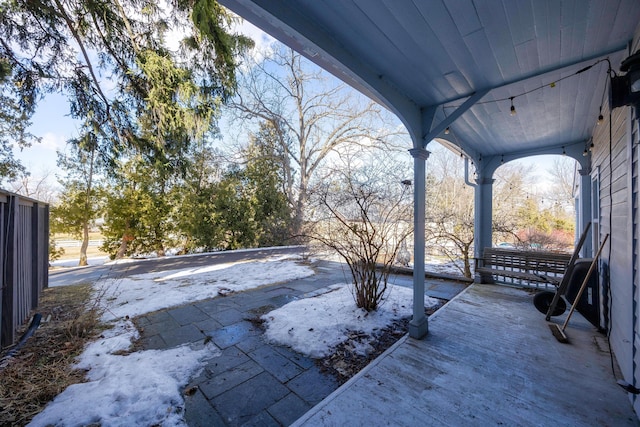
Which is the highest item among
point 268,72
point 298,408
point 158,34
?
point 268,72

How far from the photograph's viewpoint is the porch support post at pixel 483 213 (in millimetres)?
5258

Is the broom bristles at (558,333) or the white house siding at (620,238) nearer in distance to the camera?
the white house siding at (620,238)

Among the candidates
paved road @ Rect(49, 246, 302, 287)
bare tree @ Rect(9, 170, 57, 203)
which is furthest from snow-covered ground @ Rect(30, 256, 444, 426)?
bare tree @ Rect(9, 170, 57, 203)

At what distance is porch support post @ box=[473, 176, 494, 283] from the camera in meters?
5.26

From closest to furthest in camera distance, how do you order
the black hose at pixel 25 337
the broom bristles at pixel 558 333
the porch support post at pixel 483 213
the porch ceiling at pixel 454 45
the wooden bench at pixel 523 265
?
the porch ceiling at pixel 454 45 < the black hose at pixel 25 337 < the broom bristles at pixel 558 333 < the wooden bench at pixel 523 265 < the porch support post at pixel 483 213

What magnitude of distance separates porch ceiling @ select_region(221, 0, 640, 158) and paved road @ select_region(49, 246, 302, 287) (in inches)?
230

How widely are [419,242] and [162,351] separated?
2.82 m

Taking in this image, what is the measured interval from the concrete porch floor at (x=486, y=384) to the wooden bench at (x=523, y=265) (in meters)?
1.09

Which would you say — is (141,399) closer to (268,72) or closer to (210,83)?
(210,83)

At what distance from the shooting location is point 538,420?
1.60 meters

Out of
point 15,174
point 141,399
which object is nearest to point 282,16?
point 141,399

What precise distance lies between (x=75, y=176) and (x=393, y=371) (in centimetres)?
1025

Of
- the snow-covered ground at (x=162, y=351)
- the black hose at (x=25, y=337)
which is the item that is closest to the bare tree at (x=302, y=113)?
the snow-covered ground at (x=162, y=351)

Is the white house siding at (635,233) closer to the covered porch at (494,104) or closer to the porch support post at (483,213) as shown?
the covered porch at (494,104)
